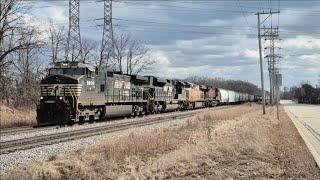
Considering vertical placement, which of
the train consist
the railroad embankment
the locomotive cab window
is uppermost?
the locomotive cab window

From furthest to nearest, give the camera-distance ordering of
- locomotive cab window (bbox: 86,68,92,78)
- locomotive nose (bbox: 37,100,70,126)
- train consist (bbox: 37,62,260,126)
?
locomotive cab window (bbox: 86,68,92,78), train consist (bbox: 37,62,260,126), locomotive nose (bbox: 37,100,70,126)

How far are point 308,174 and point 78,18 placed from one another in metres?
44.8

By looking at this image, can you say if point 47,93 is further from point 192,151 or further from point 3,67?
→ point 192,151

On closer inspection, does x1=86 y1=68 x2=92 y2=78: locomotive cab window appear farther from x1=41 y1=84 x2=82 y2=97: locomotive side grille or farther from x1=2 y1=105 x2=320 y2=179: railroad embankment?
x1=2 y1=105 x2=320 y2=179: railroad embankment

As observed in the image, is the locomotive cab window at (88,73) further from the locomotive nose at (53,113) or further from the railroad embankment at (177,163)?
the railroad embankment at (177,163)

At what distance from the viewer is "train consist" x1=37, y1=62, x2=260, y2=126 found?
1137 inches

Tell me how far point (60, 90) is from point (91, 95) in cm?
272

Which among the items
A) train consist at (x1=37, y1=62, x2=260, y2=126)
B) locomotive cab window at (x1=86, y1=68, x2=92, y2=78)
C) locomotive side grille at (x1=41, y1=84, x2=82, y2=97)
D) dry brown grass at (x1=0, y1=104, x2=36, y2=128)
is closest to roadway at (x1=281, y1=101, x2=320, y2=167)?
train consist at (x1=37, y1=62, x2=260, y2=126)

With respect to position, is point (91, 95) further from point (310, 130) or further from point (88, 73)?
point (310, 130)

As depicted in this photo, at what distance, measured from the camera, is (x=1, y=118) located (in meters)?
35.8

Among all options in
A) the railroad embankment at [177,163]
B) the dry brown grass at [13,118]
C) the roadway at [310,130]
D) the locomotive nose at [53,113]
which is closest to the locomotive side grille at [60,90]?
the locomotive nose at [53,113]

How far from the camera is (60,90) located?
2945 cm

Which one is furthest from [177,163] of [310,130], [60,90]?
[310,130]

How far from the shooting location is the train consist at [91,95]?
28.9m
